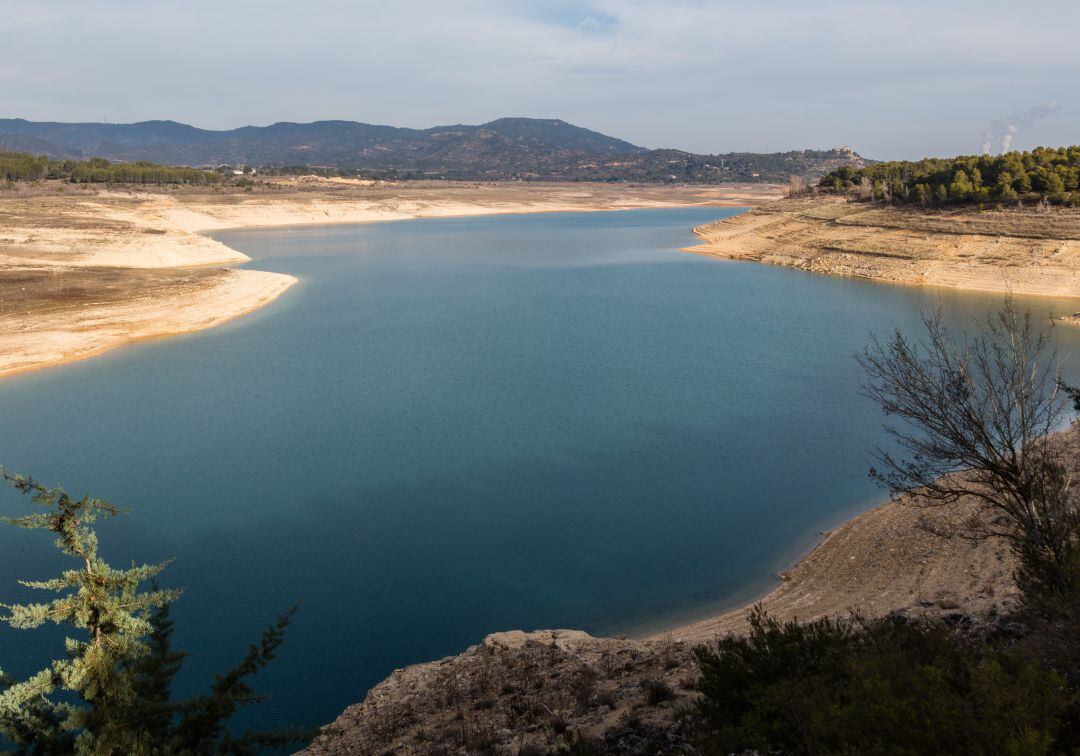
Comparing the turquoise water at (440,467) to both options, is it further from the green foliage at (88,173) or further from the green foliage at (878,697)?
the green foliage at (88,173)

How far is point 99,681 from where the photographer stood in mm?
5414

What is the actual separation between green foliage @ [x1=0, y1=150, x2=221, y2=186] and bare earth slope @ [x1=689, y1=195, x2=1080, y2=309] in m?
71.1

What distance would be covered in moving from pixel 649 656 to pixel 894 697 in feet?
13.3

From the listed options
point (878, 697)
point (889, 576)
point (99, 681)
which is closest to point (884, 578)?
point (889, 576)

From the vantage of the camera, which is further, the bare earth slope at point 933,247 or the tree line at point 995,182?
the tree line at point 995,182

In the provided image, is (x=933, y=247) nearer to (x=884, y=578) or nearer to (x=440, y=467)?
(x=440, y=467)

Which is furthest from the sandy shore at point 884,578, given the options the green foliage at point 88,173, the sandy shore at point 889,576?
the green foliage at point 88,173

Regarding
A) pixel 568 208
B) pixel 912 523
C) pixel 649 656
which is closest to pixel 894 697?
pixel 649 656

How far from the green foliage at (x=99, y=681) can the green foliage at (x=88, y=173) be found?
9391 centimetres

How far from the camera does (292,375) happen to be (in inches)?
942

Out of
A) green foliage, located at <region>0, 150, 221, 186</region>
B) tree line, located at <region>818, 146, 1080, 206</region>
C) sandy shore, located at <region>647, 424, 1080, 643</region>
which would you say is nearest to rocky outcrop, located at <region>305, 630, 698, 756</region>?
sandy shore, located at <region>647, 424, 1080, 643</region>

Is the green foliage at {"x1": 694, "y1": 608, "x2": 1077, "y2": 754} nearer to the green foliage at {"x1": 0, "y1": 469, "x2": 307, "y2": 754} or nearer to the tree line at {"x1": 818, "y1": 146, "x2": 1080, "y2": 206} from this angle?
the green foliage at {"x1": 0, "y1": 469, "x2": 307, "y2": 754}

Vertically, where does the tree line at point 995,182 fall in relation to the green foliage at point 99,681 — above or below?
above

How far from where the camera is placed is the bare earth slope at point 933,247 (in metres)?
37.4
